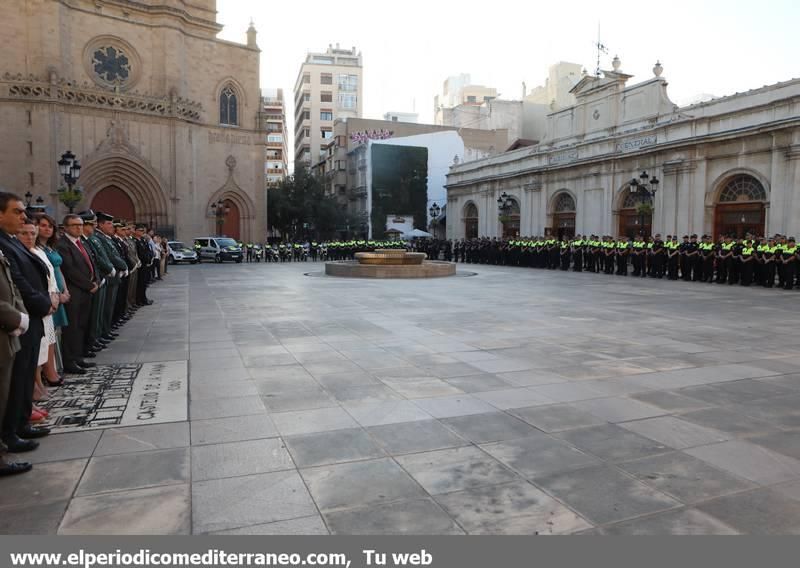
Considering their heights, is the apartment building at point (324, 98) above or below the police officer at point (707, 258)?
above

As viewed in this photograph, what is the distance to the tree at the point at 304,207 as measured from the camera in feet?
164

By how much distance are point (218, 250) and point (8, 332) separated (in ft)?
103

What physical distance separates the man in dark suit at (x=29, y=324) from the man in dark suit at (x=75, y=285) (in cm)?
236

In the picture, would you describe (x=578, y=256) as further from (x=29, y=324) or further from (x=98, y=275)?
(x=29, y=324)

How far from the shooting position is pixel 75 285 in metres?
6.88

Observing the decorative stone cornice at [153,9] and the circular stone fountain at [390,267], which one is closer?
the circular stone fountain at [390,267]

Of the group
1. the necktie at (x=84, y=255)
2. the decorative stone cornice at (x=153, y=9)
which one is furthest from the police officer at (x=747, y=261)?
the decorative stone cornice at (x=153, y=9)

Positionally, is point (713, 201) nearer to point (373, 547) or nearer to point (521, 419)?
point (521, 419)

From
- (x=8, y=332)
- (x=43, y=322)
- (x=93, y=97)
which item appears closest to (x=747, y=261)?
(x=43, y=322)

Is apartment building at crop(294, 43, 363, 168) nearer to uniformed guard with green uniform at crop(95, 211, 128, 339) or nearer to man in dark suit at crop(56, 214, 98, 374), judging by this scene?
uniformed guard with green uniform at crop(95, 211, 128, 339)

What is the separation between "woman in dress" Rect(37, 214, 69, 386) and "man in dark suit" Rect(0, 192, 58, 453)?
1444 mm

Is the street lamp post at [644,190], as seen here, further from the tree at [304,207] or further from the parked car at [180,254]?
the tree at [304,207]

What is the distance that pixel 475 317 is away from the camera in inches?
436

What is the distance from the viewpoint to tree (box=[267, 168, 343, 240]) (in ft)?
164
